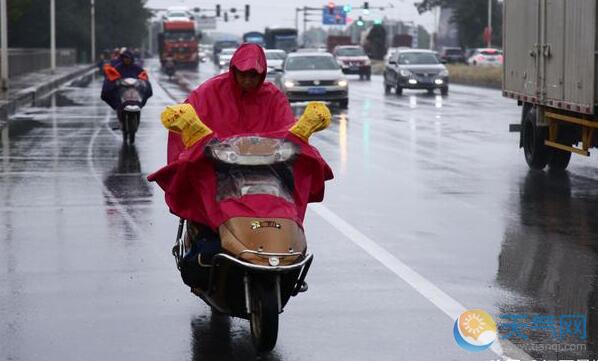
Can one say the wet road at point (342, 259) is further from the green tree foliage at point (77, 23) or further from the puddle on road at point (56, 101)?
the green tree foliage at point (77, 23)

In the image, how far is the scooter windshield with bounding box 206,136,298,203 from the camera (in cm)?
761

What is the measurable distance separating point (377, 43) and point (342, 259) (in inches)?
4071

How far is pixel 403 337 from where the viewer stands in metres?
7.95

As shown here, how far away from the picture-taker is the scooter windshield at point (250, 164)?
7609mm

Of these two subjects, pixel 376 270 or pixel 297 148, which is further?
pixel 376 270

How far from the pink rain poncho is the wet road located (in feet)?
Answer: 2.62

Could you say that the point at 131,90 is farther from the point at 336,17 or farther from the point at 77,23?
the point at 336,17

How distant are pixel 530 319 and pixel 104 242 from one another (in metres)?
4.53

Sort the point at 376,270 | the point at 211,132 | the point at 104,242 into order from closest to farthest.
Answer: the point at 211,132
the point at 376,270
the point at 104,242

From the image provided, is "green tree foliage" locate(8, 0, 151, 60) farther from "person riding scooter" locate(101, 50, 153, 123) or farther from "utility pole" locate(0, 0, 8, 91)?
"person riding scooter" locate(101, 50, 153, 123)

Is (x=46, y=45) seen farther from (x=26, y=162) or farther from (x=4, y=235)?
(x=4, y=235)

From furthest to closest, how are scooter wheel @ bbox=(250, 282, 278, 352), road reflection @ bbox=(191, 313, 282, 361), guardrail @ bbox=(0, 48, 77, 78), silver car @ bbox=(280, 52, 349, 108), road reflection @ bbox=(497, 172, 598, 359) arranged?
guardrail @ bbox=(0, 48, 77, 78) < silver car @ bbox=(280, 52, 349, 108) < road reflection @ bbox=(497, 172, 598, 359) < road reflection @ bbox=(191, 313, 282, 361) < scooter wheel @ bbox=(250, 282, 278, 352)

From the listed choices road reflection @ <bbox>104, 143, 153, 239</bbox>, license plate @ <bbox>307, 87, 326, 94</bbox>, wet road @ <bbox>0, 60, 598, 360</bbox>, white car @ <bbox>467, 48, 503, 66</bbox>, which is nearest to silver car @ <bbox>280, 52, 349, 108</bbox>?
license plate @ <bbox>307, 87, 326, 94</bbox>

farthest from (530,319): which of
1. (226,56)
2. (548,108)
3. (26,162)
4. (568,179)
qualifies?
(226,56)
